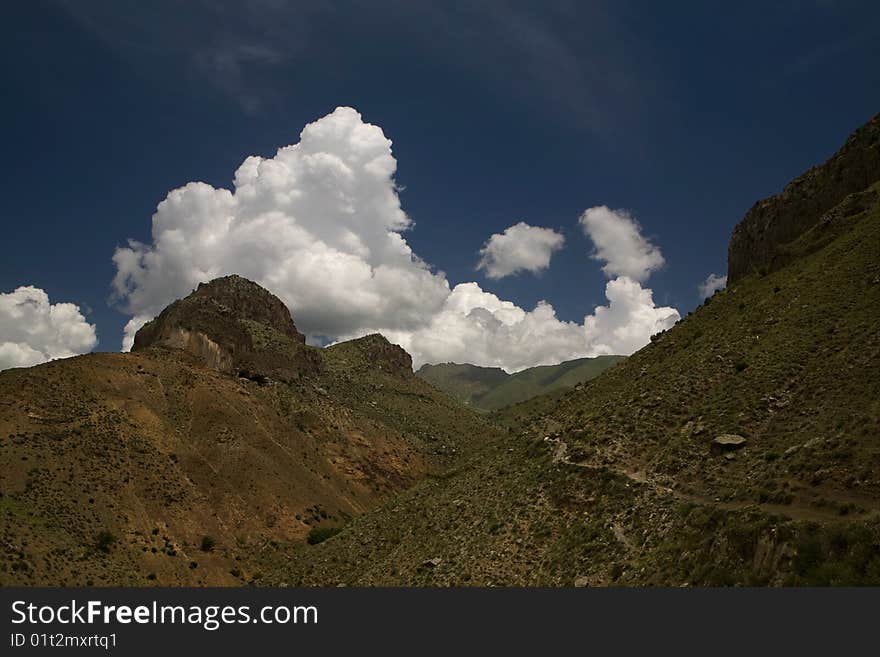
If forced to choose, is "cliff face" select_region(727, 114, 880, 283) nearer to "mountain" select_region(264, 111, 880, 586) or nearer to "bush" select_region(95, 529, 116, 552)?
"mountain" select_region(264, 111, 880, 586)

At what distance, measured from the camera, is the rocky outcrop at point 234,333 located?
10131 centimetres

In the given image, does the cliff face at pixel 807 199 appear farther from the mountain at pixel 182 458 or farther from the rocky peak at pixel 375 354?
the rocky peak at pixel 375 354

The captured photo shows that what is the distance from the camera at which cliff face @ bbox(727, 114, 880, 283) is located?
5400 centimetres

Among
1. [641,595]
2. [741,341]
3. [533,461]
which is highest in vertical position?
[741,341]

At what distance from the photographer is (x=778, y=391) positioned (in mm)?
32125

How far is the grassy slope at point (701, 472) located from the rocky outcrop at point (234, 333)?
6476 centimetres

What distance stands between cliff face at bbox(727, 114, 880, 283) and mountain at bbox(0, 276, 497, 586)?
61370 millimetres

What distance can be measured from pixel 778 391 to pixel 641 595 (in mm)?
21724

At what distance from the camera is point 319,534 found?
226 ft

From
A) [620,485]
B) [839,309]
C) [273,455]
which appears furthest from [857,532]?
[273,455]

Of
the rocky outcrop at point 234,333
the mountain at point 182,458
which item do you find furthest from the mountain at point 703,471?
the rocky outcrop at point 234,333

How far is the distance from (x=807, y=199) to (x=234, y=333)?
9461 cm

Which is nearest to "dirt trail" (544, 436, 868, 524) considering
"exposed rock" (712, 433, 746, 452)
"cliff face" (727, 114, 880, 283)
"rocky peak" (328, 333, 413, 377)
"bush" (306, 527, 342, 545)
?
"exposed rock" (712, 433, 746, 452)

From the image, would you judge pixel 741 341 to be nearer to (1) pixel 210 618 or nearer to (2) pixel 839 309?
(2) pixel 839 309
